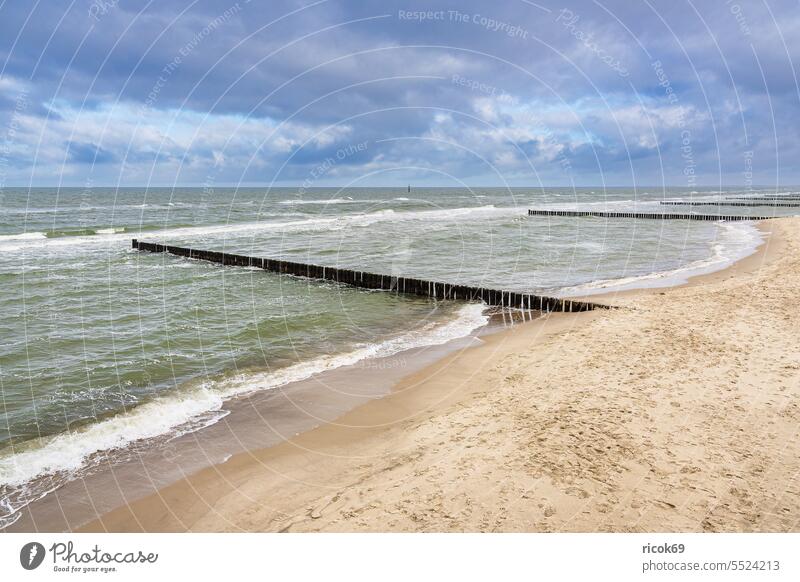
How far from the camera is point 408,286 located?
73.2 feet

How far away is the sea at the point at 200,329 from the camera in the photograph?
8852mm

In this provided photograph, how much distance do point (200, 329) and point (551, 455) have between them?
1268cm

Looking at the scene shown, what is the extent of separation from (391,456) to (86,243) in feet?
141

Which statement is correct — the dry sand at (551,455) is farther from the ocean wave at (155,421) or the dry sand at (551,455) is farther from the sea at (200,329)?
the ocean wave at (155,421)

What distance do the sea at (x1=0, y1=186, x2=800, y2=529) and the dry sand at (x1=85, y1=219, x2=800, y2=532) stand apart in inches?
43.4

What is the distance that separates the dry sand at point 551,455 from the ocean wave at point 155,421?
200 centimetres

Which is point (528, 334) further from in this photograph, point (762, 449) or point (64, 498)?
point (64, 498)

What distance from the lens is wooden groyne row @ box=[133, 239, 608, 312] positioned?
18.0m

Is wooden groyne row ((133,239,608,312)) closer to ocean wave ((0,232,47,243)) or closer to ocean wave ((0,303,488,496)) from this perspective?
ocean wave ((0,303,488,496))

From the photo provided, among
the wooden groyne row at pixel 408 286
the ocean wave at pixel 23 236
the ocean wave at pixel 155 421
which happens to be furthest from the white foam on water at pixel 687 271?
the ocean wave at pixel 23 236

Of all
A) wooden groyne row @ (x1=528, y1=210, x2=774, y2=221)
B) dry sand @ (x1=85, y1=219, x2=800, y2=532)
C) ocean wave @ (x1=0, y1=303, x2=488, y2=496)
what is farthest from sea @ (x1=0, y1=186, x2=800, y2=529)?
wooden groyne row @ (x1=528, y1=210, x2=774, y2=221)
